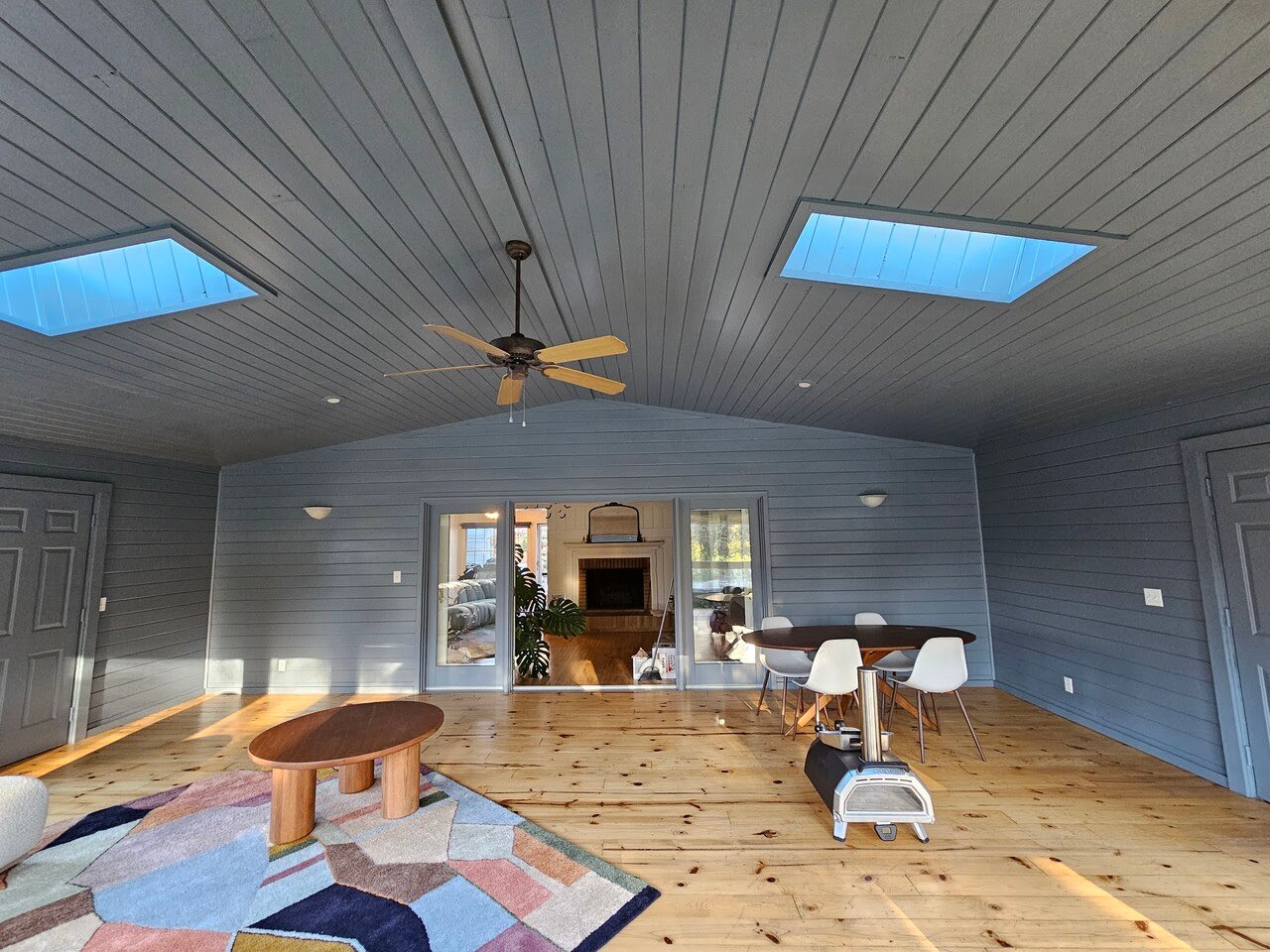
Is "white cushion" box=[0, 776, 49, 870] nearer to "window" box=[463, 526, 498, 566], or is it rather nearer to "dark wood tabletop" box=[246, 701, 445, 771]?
"dark wood tabletop" box=[246, 701, 445, 771]

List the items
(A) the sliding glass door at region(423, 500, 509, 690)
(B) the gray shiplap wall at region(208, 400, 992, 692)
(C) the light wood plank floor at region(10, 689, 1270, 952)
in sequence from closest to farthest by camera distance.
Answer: (C) the light wood plank floor at region(10, 689, 1270, 952) < (B) the gray shiplap wall at region(208, 400, 992, 692) < (A) the sliding glass door at region(423, 500, 509, 690)

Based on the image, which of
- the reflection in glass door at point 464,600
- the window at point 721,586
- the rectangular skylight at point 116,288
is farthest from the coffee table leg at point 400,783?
the window at point 721,586

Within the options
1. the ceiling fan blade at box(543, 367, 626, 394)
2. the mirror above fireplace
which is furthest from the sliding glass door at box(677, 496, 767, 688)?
the mirror above fireplace

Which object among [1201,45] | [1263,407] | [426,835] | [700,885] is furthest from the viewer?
[1263,407]

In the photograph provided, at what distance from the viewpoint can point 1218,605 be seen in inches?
131

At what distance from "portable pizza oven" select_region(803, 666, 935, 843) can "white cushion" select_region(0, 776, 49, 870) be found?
382cm

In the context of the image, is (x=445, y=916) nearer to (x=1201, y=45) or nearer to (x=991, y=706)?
(x=1201, y=45)

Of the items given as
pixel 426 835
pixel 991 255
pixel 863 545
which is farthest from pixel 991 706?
pixel 426 835

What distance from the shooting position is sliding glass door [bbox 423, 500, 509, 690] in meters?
5.76

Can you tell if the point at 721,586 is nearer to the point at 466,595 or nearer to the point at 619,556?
the point at 466,595

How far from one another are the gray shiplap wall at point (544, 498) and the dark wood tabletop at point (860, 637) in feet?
3.07

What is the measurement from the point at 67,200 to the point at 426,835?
3.06 metres

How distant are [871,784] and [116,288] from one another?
4389 mm

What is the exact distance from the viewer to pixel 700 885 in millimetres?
2475
